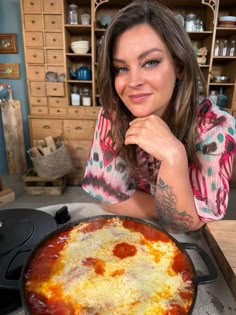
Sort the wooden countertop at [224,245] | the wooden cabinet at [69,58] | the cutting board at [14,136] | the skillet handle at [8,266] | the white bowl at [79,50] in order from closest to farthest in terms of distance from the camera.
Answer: the skillet handle at [8,266], the wooden countertop at [224,245], the wooden cabinet at [69,58], the white bowl at [79,50], the cutting board at [14,136]

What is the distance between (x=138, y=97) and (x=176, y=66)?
0.58 ft

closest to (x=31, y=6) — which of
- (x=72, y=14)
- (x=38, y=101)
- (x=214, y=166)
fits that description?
(x=72, y=14)

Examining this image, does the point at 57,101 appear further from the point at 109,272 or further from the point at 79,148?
the point at 109,272

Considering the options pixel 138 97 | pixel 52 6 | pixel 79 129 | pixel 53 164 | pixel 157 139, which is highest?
pixel 52 6

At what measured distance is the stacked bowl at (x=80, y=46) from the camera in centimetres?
249

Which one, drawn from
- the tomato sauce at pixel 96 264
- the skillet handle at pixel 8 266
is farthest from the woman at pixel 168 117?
the skillet handle at pixel 8 266

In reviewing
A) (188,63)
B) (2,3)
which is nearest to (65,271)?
(188,63)

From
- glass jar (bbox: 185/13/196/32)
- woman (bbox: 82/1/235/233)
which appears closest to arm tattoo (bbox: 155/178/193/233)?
woman (bbox: 82/1/235/233)

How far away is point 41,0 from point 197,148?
2327 millimetres

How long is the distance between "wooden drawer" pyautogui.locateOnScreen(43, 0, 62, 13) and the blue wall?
1.74ft

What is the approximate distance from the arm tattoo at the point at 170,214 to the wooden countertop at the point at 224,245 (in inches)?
2.6

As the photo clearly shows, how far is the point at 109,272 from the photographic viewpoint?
1.70ft

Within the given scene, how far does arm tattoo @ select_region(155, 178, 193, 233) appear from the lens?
0.76 metres

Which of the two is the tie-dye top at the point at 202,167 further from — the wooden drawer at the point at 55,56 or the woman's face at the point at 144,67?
the wooden drawer at the point at 55,56
